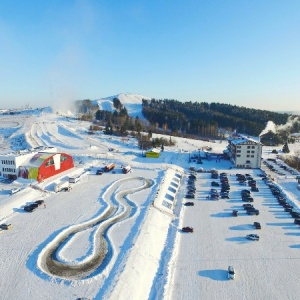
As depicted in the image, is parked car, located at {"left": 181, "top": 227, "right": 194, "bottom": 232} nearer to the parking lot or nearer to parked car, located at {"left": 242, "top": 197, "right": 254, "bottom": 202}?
the parking lot

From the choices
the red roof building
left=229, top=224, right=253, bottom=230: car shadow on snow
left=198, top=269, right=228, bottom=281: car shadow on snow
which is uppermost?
the red roof building

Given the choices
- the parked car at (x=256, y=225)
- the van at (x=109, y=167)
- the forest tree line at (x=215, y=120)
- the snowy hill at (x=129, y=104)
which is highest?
the snowy hill at (x=129, y=104)

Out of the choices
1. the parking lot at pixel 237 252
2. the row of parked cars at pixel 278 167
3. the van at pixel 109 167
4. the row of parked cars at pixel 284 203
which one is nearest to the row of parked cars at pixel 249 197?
the parking lot at pixel 237 252

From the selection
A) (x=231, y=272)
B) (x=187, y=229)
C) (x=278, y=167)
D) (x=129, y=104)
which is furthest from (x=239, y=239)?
(x=129, y=104)

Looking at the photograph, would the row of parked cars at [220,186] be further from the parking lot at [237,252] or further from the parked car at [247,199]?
the parked car at [247,199]

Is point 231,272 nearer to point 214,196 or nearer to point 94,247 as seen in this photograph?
point 94,247

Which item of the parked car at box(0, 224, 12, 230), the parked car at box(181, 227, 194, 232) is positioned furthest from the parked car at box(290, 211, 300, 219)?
the parked car at box(0, 224, 12, 230)

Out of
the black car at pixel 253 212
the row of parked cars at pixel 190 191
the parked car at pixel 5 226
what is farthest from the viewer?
the black car at pixel 253 212

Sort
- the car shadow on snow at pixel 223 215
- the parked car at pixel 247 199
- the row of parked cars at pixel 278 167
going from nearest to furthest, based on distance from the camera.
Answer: the car shadow on snow at pixel 223 215, the parked car at pixel 247 199, the row of parked cars at pixel 278 167
